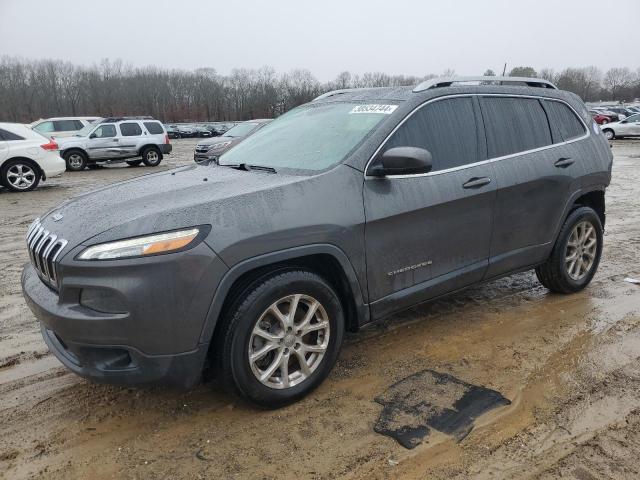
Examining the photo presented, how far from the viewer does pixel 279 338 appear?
2.88 metres

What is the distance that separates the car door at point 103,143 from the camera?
1803 cm

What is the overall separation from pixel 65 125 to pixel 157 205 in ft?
71.1

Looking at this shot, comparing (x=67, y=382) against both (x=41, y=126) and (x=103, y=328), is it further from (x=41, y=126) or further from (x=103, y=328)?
(x=41, y=126)

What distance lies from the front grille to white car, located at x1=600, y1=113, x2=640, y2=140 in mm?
30731

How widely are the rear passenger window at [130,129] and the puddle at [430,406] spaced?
57.6 feet

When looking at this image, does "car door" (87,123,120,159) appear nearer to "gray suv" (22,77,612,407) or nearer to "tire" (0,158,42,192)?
"tire" (0,158,42,192)

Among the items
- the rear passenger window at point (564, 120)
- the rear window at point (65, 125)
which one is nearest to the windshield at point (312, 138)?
the rear passenger window at point (564, 120)

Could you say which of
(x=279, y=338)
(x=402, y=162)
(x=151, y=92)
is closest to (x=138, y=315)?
(x=279, y=338)

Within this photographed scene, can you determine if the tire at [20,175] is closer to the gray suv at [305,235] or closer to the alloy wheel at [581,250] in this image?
the gray suv at [305,235]

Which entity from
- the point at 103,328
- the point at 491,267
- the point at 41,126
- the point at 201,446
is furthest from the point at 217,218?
the point at 41,126

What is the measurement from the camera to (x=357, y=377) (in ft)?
11.0

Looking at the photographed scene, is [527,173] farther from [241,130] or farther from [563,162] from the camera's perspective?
[241,130]

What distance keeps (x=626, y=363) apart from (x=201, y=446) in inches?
109

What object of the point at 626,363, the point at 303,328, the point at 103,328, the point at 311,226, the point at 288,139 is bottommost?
the point at 626,363
